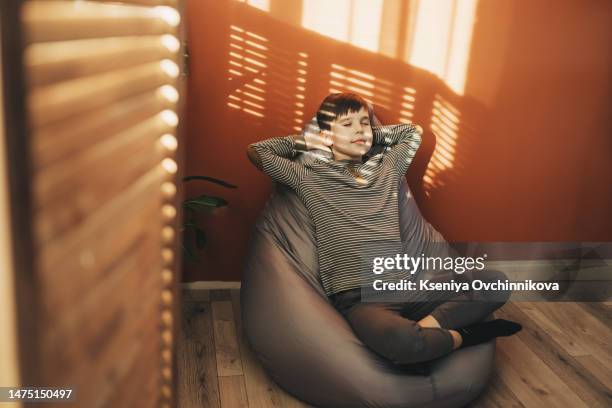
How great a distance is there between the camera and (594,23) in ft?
9.36

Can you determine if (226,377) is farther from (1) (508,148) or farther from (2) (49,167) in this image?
(2) (49,167)

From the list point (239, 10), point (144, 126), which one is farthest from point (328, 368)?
point (144, 126)

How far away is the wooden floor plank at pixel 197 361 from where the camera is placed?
6.86ft

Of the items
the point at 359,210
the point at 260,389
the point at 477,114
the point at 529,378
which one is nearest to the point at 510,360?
the point at 529,378

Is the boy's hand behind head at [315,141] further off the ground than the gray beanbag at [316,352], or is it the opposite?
the boy's hand behind head at [315,141]

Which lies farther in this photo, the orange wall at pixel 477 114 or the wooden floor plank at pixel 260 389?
the orange wall at pixel 477 114

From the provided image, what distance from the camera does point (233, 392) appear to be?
2.13 meters

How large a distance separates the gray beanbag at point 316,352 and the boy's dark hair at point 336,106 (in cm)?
43

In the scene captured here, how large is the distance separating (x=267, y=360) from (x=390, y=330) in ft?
1.47

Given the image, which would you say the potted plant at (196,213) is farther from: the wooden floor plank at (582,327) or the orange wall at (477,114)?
the wooden floor plank at (582,327)

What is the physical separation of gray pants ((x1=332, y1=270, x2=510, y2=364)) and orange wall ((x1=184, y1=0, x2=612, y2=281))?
0.69 meters

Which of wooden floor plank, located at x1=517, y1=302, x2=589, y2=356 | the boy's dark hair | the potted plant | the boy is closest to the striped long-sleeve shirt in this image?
the boy

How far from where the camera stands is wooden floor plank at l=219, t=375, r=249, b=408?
81.5 inches

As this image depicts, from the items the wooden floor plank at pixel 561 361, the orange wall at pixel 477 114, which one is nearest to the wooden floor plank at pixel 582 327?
the wooden floor plank at pixel 561 361
